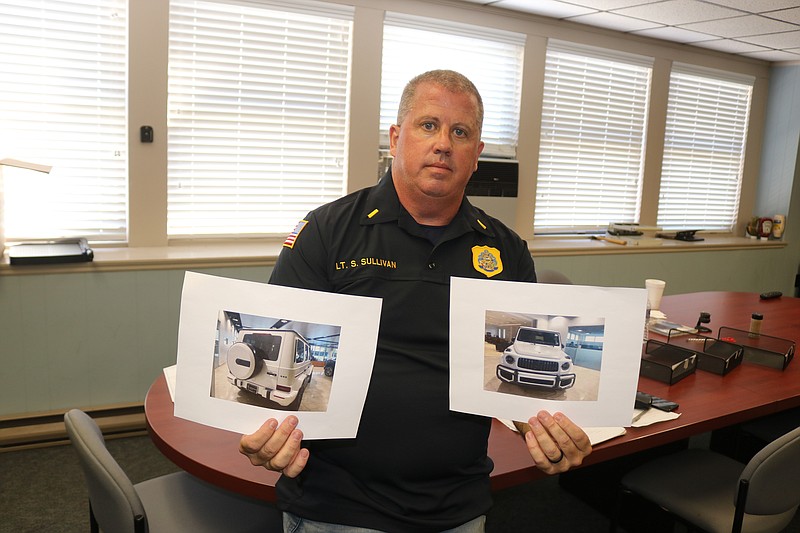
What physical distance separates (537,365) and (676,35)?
504 centimetres

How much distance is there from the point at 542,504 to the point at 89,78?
10.5 ft

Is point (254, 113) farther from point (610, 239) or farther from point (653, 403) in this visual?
point (610, 239)

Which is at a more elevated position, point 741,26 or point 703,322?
point 741,26

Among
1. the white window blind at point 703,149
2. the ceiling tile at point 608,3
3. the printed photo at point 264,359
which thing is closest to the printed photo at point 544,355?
the printed photo at point 264,359

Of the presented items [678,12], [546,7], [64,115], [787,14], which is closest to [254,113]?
[64,115]

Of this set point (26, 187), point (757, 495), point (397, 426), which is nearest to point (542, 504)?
point (757, 495)

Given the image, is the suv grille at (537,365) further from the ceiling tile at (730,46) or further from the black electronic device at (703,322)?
the ceiling tile at (730,46)

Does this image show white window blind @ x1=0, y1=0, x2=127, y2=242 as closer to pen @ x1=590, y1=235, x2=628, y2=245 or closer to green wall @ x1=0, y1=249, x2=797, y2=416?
green wall @ x1=0, y1=249, x2=797, y2=416

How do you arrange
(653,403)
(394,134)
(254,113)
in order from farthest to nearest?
(254,113) → (653,403) → (394,134)

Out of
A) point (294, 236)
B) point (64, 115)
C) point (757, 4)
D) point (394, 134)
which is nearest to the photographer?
point (294, 236)

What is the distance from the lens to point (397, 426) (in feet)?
4.29

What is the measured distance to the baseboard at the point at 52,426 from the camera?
3148mm

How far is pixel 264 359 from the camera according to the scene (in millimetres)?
1157

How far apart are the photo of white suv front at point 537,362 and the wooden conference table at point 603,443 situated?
0.41 m
